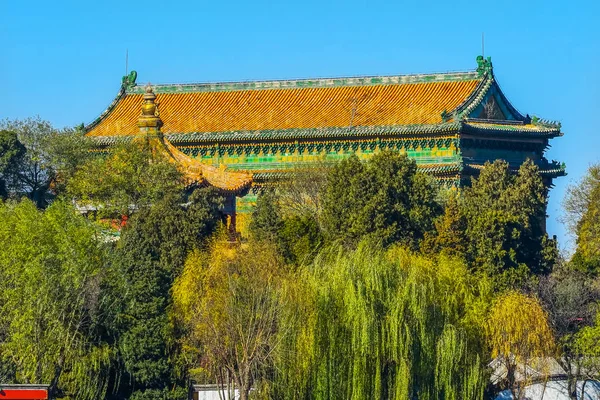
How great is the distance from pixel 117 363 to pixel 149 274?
207 centimetres

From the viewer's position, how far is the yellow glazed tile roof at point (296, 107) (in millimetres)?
64312

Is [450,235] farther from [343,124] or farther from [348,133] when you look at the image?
[343,124]

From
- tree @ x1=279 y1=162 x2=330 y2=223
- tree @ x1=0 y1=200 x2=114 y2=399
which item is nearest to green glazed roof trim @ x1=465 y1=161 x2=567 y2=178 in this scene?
tree @ x1=279 y1=162 x2=330 y2=223

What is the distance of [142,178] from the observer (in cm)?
4950

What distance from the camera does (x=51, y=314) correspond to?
134 feet

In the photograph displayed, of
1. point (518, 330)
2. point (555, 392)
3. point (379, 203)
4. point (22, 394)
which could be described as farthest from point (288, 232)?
point (22, 394)

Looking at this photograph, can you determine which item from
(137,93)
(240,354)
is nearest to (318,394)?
(240,354)

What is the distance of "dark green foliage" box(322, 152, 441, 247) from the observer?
152ft

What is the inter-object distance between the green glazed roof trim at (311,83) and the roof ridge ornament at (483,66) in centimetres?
26

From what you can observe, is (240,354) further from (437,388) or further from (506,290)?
(506,290)

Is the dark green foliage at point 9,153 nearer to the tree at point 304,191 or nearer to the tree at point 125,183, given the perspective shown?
the tree at point 125,183

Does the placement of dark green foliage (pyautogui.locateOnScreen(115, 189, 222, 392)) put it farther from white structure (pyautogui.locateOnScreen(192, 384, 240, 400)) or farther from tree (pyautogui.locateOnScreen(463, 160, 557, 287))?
tree (pyautogui.locateOnScreen(463, 160, 557, 287))

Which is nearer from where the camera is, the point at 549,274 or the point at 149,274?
the point at 149,274

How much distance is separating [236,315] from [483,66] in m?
25.4
